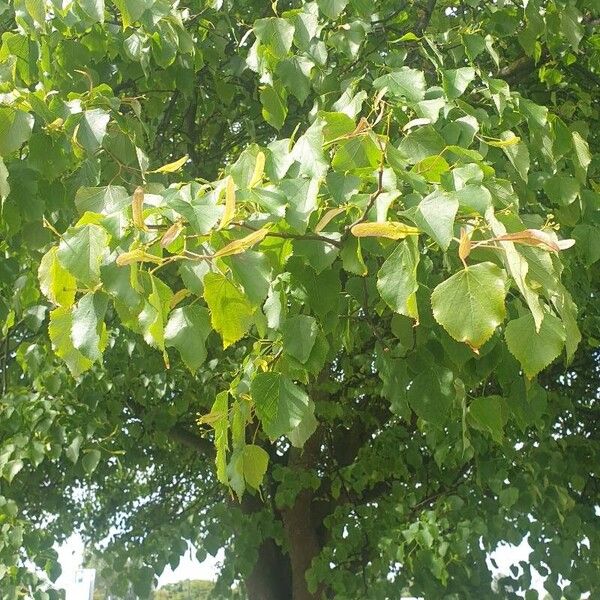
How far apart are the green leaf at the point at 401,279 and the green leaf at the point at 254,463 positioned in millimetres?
486

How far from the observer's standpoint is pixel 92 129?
1.98 m

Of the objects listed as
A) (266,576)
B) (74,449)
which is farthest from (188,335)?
(266,576)

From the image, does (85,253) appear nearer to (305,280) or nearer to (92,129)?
(305,280)

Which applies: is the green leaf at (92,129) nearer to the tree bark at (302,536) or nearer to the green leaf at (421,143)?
the green leaf at (421,143)

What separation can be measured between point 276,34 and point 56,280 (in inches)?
43.6

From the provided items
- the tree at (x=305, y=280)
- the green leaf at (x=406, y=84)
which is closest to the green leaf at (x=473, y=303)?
the tree at (x=305, y=280)

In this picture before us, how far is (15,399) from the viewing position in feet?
12.3

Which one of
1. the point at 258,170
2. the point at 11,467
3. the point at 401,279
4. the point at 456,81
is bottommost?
the point at 11,467

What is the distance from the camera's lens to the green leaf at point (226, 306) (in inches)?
48.8

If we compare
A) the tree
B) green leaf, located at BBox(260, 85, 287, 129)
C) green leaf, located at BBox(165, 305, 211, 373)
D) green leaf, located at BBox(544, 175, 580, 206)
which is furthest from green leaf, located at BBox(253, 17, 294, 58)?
green leaf, located at BBox(165, 305, 211, 373)

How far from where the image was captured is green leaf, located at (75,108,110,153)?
6.47 ft

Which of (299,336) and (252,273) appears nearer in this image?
(252,273)

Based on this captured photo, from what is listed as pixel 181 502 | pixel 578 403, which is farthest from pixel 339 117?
pixel 181 502

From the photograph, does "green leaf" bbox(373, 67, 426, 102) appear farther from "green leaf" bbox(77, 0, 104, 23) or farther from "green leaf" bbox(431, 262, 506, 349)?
"green leaf" bbox(431, 262, 506, 349)
